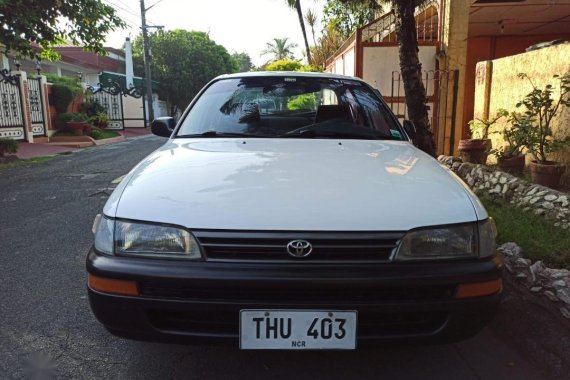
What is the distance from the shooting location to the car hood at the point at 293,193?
194cm

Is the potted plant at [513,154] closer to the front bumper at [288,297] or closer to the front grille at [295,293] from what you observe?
the front bumper at [288,297]

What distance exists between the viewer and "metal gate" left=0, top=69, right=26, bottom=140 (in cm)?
1441

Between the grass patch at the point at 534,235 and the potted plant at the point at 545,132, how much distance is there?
87 centimetres

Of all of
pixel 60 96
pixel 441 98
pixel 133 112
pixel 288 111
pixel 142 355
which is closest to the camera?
pixel 142 355

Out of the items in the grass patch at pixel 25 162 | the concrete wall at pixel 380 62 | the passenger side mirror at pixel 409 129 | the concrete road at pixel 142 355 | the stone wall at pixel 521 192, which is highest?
the concrete wall at pixel 380 62

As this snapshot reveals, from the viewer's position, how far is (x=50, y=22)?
1007 cm

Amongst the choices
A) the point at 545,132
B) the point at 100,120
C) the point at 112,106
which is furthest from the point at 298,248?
the point at 112,106

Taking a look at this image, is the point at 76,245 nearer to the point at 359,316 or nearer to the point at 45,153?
the point at 359,316

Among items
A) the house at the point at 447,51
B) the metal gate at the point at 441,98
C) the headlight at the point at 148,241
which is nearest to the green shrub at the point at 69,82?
the house at the point at 447,51

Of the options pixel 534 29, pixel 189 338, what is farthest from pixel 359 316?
pixel 534 29

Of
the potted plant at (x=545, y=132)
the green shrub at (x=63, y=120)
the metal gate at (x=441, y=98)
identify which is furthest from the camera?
the green shrub at (x=63, y=120)

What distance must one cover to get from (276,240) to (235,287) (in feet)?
0.79

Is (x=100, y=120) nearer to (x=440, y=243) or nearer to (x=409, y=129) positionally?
(x=409, y=129)

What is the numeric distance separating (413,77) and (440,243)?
5.17m
